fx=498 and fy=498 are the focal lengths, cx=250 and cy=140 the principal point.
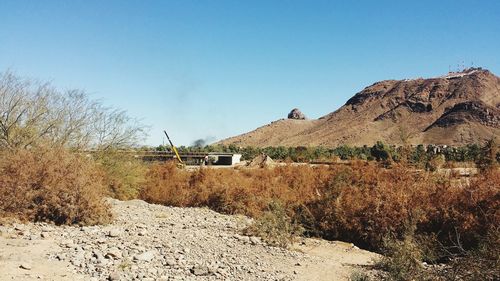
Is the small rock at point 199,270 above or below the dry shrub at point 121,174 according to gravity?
below

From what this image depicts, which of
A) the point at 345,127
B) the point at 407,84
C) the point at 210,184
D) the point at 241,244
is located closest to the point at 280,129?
the point at 345,127

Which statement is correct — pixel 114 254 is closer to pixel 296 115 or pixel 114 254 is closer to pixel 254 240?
pixel 254 240

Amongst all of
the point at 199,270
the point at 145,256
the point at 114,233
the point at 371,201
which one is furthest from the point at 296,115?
the point at 199,270

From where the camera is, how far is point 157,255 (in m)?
11.1

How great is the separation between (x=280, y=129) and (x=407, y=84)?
39016mm

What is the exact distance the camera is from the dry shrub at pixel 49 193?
45.4 feet

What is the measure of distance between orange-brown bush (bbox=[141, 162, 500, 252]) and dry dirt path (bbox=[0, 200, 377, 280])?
3.94 feet

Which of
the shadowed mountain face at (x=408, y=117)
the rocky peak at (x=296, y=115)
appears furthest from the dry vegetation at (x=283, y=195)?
the rocky peak at (x=296, y=115)

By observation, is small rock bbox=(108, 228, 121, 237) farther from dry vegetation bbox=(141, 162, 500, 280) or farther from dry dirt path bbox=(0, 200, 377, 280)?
dry vegetation bbox=(141, 162, 500, 280)

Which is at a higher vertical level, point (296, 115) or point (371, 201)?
point (296, 115)

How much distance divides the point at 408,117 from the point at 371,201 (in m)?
108

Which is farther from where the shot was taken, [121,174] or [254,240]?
[121,174]

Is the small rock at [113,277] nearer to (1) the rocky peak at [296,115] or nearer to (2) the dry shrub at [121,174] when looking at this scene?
(2) the dry shrub at [121,174]

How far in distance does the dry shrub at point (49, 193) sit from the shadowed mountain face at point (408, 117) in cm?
8905
